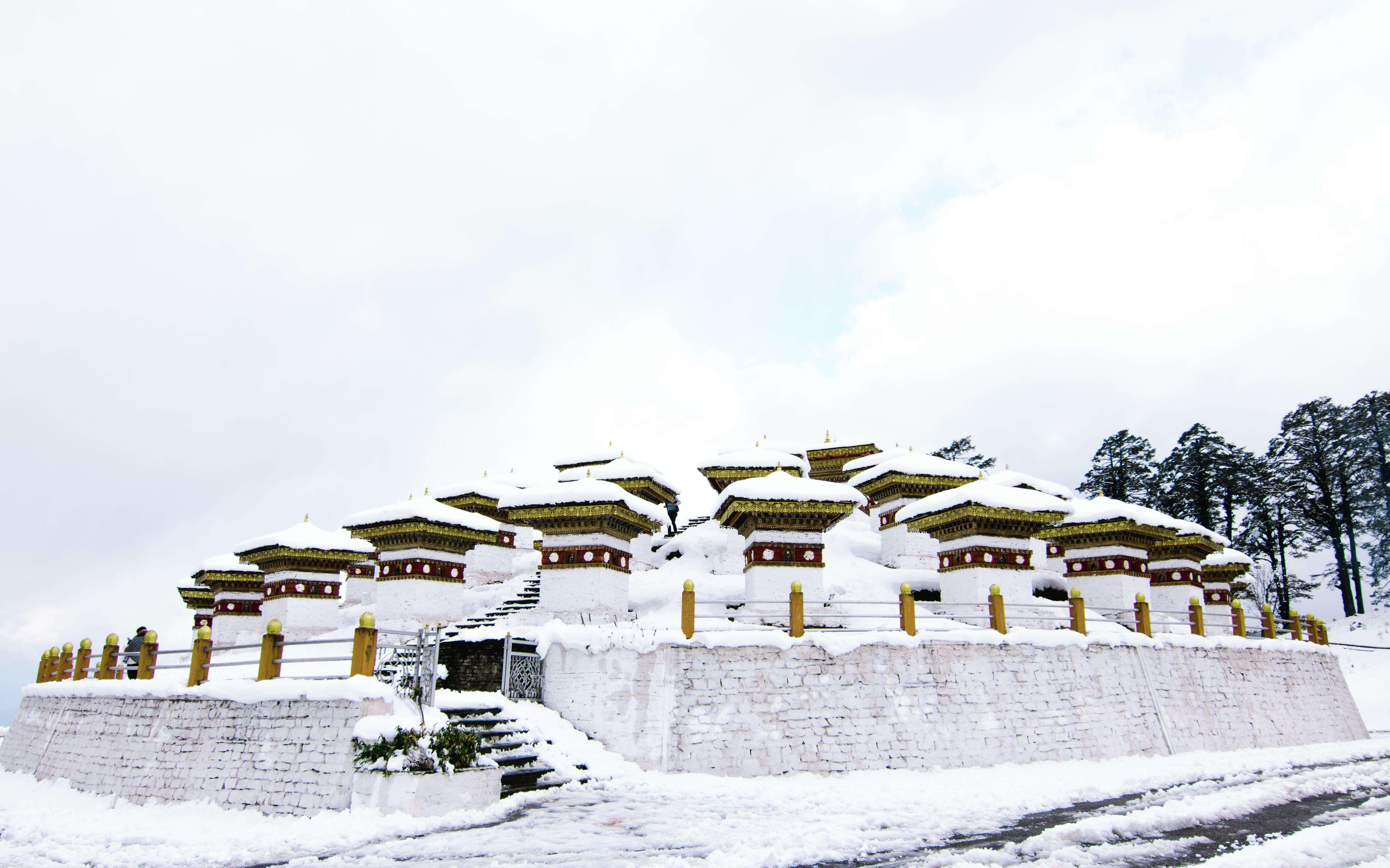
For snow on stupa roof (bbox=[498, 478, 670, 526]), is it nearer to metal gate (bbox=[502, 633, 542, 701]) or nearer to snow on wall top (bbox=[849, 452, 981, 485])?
metal gate (bbox=[502, 633, 542, 701])

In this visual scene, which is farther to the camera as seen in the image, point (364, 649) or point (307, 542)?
point (307, 542)

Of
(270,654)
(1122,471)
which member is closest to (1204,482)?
(1122,471)

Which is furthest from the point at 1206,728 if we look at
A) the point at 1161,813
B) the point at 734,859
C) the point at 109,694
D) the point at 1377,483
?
the point at 1377,483

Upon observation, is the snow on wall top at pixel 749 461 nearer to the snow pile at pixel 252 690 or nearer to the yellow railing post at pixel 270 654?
the snow pile at pixel 252 690

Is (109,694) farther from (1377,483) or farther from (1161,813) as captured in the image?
(1377,483)

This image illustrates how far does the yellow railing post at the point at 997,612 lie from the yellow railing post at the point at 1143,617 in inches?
164

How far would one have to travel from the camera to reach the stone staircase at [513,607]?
2156cm

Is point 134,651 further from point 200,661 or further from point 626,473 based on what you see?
point 626,473

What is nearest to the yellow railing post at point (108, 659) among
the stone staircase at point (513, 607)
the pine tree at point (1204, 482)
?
the stone staircase at point (513, 607)

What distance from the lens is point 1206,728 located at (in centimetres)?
1955

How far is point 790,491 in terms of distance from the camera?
66.7 feet

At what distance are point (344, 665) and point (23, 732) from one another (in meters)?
7.24

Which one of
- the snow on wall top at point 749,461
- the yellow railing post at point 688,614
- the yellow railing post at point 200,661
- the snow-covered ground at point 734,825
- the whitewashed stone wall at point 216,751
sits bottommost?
the snow-covered ground at point 734,825

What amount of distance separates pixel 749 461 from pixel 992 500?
13710mm
